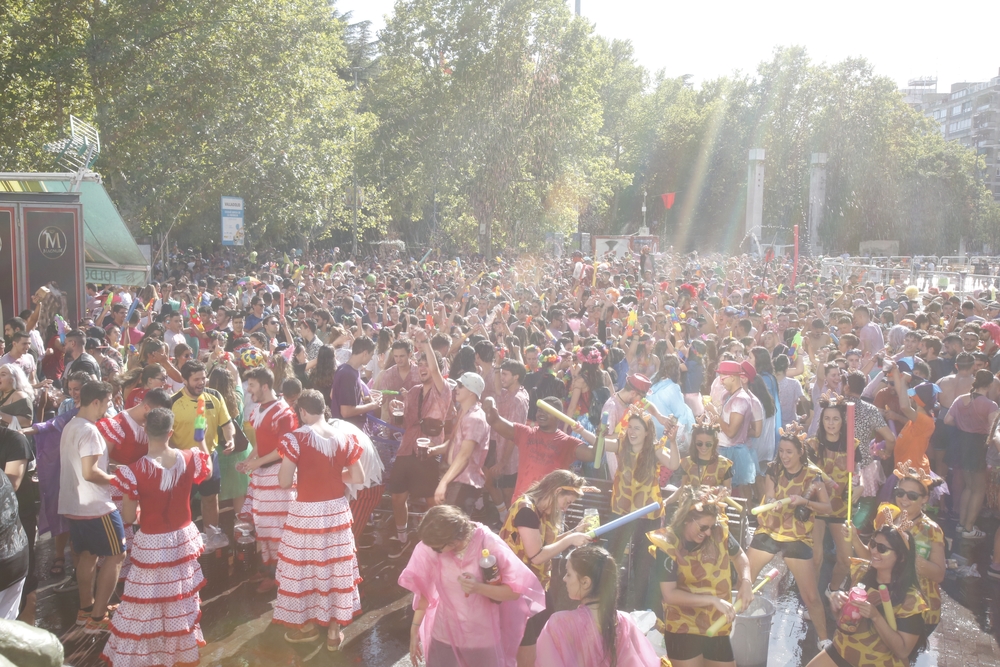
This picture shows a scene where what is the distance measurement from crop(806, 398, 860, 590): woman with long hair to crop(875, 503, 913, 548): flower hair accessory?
0.84m

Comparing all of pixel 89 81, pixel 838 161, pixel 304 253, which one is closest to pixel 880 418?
pixel 89 81

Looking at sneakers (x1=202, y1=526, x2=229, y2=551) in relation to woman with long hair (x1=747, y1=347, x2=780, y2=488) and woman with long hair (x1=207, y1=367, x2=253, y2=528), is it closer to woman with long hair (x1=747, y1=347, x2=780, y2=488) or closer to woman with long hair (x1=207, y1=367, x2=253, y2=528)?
woman with long hair (x1=207, y1=367, x2=253, y2=528)

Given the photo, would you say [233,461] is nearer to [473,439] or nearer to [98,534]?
[98,534]

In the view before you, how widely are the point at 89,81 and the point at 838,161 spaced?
1693 inches

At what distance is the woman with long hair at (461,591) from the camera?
381cm

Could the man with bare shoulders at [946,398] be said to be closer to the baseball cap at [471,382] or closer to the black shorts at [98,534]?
the baseball cap at [471,382]

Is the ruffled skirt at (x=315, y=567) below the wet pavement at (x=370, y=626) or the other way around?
the other way around

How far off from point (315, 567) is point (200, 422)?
155 centimetres

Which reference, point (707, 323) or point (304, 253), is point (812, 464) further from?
point (304, 253)

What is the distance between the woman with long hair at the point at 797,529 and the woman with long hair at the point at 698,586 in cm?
102

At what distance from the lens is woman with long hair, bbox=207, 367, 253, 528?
22.2ft

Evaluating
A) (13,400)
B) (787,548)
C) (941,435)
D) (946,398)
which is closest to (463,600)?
(787,548)

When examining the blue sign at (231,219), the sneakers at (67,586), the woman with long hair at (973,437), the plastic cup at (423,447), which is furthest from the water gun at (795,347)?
the blue sign at (231,219)

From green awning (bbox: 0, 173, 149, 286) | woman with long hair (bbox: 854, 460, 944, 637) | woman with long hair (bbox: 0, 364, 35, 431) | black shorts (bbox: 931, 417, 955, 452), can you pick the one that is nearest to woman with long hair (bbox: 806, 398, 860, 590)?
woman with long hair (bbox: 854, 460, 944, 637)
